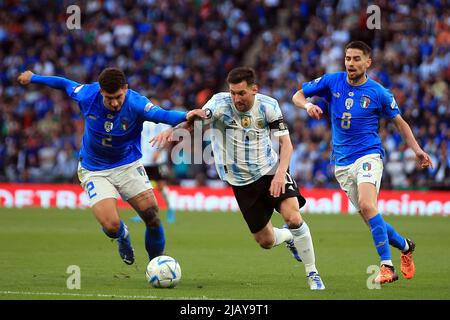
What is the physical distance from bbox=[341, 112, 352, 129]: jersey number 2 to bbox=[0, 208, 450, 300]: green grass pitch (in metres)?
1.81

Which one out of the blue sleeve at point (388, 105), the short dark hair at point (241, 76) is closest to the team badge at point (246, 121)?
the short dark hair at point (241, 76)

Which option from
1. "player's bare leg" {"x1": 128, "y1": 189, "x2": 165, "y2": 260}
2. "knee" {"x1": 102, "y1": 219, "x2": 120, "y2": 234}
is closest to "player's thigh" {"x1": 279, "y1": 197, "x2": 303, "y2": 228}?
"player's bare leg" {"x1": 128, "y1": 189, "x2": 165, "y2": 260}

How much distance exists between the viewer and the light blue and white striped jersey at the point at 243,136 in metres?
9.93

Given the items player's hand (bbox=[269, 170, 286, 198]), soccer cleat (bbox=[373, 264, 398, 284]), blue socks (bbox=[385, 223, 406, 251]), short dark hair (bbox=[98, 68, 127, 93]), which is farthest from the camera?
blue socks (bbox=[385, 223, 406, 251])

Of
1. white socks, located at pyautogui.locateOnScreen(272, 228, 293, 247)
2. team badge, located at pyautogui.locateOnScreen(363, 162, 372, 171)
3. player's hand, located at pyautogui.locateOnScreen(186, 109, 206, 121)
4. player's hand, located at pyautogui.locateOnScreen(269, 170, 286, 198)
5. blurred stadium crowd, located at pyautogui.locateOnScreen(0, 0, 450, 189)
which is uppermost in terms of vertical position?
blurred stadium crowd, located at pyautogui.locateOnScreen(0, 0, 450, 189)

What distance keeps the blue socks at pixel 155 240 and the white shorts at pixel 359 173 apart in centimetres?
223

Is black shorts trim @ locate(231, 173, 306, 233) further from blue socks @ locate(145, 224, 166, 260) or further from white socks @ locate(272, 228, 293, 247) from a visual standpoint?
blue socks @ locate(145, 224, 166, 260)

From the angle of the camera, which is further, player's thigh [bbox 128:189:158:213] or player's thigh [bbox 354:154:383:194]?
player's thigh [bbox 128:189:158:213]

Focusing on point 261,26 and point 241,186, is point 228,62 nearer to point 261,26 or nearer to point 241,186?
point 261,26

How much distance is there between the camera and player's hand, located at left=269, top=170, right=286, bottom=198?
9.12 meters

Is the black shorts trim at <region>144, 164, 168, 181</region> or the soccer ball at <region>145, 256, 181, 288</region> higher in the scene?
the black shorts trim at <region>144, 164, 168, 181</region>

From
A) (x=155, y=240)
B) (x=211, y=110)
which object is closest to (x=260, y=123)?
(x=211, y=110)

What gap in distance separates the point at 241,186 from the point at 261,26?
19798 mm

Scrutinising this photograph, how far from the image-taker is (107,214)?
1044 centimetres
